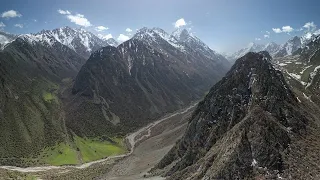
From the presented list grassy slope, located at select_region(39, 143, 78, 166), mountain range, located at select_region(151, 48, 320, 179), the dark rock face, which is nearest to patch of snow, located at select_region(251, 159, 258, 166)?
mountain range, located at select_region(151, 48, 320, 179)

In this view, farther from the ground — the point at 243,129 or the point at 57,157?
the point at 243,129

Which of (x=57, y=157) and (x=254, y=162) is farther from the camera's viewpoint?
(x=57, y=157)

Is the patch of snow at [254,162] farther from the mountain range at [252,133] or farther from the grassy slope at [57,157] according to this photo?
the grassy slope at [57,157]

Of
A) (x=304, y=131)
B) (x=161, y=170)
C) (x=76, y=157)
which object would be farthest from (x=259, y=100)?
(x=76, y=157)

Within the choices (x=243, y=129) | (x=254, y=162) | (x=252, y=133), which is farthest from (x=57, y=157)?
(x=254, y=162)

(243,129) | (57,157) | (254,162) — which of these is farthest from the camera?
(57,157)

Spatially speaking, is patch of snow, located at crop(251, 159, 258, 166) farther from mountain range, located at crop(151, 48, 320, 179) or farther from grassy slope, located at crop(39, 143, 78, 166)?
grassy slope, located at crop(39, 143, 78, 166)

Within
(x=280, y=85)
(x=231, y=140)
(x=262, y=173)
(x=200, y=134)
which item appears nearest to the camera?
(x=262, y=173)

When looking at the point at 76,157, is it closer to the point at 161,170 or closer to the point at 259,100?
the point at 161,170

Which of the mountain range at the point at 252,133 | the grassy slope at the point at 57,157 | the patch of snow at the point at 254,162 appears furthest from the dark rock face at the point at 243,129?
the grassy slope at the point at 57,157

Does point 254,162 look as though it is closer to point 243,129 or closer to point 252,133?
point 252,133
